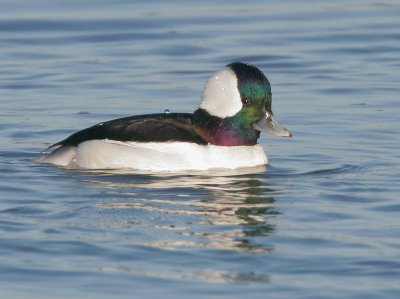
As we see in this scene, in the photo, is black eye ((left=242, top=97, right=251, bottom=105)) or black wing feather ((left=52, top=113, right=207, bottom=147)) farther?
black eye ((left=242, top=97, right=251, bottom=105))

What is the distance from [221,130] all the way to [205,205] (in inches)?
81.3

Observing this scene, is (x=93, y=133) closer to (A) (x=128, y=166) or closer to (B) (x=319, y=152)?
(A) (x=128, y=166)

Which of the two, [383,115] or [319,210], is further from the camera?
[383,115]

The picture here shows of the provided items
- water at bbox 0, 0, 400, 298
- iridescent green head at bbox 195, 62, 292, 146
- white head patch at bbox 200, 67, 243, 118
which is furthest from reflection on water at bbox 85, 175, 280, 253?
white head patch at bbox 200, 67, 243, 118

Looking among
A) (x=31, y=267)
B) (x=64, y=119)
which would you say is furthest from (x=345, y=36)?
(x=31, y=267)

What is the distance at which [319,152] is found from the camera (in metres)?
16.5

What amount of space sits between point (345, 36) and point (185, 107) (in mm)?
5539

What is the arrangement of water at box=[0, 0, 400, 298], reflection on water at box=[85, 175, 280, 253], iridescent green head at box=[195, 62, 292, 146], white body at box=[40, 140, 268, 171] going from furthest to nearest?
iridescent green head at box=[195, 62, 292, 146]
white body at box=[40, 140, 268, 171]
reflection on water at box=[85, 175, 280, 253]
water at box=[0, 0, 400, 298]

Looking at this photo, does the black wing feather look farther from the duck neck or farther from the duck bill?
the duck bill

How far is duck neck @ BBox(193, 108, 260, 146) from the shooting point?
15672 mm

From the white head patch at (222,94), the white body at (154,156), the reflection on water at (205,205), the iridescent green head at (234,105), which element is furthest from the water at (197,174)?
the white head patch at (222,94)

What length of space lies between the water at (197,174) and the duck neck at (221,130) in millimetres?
475

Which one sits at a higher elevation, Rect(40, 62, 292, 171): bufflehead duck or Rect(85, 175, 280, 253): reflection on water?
Rect(40, 62, 292, 171): bufflehead duck

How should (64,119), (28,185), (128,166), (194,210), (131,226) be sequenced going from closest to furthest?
(131,226), (194,210), (28,185), (128,166), (64,119)
